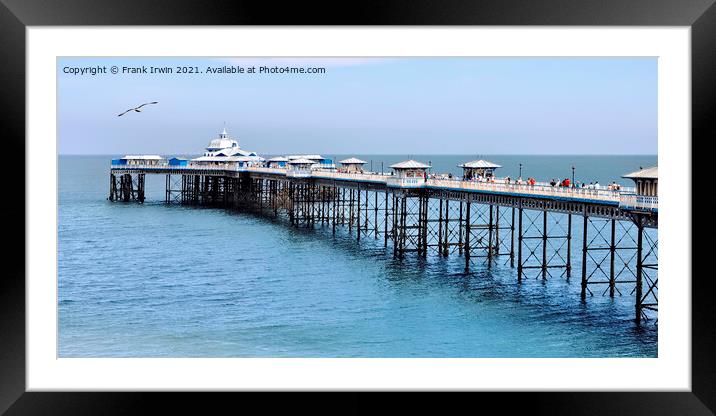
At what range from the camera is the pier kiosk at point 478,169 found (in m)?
53.7

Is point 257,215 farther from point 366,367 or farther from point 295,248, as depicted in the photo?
point 366,367

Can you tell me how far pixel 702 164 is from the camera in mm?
20469

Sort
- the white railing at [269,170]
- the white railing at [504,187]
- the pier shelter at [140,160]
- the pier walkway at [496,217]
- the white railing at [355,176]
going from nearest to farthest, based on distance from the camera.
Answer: the white railing at [504,187]
the pier walkway at [496,217]
the white railing at [355,176]
the white railing at [269,170]
the pier shelter at [140,160]

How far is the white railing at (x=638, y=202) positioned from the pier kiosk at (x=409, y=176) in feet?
69.5

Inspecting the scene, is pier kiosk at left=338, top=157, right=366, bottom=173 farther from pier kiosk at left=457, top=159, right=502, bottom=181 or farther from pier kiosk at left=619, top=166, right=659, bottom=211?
pier kiosk at left=619, top=166, right=659, bottom=211

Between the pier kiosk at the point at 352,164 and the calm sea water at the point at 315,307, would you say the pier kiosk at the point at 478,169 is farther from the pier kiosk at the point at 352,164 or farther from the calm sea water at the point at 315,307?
the pier kiosk at the point at 352,164

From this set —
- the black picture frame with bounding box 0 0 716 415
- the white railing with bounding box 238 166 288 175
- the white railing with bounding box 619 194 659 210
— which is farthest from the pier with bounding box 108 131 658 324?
the black picture frame with bounding box 0 0 716 415

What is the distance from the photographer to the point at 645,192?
102 ft

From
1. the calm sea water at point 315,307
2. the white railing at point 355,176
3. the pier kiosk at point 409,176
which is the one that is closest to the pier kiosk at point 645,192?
the calm sea water at point 315,307

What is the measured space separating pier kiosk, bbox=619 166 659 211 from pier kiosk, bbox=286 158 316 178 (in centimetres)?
4547

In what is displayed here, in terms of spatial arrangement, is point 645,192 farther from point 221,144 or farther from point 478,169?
point 221,144
